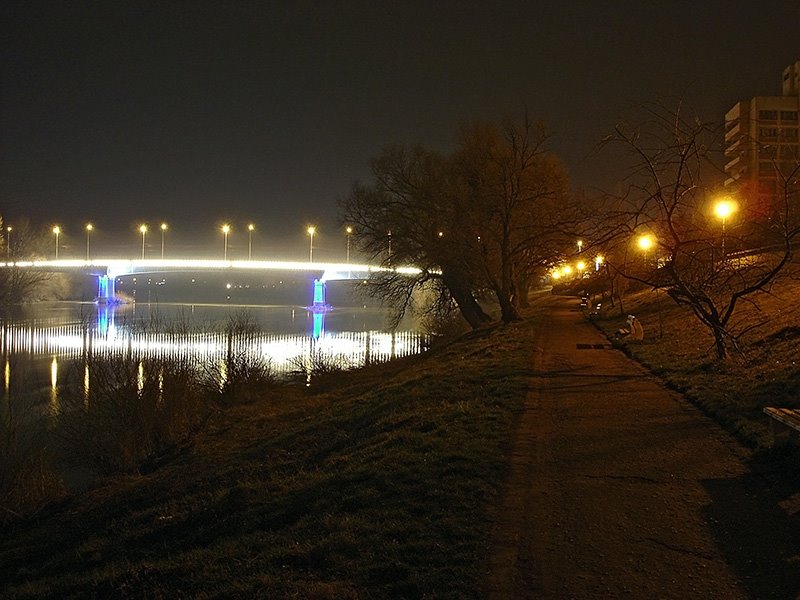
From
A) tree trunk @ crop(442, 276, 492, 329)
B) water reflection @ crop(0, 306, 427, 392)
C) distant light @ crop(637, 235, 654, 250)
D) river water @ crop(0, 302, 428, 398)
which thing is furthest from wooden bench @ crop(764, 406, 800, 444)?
tree trunk @ crop(442, 276, 492, 329)

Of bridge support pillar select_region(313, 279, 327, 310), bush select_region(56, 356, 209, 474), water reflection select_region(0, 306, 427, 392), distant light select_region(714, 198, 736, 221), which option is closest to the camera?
bush select_region(56, 356, 209, 474)

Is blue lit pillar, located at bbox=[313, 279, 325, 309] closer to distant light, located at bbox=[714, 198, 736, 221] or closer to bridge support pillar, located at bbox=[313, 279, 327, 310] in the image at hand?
bridge support pillar, located at bbox=[313, 279, 327, 310]

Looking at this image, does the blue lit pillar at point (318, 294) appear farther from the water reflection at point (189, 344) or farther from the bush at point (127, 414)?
the bush at point (127, 414)

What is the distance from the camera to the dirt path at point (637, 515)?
16.4ft

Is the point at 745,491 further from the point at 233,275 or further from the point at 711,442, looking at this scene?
the point at 233,275

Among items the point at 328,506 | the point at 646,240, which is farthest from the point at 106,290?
the point at 328,506

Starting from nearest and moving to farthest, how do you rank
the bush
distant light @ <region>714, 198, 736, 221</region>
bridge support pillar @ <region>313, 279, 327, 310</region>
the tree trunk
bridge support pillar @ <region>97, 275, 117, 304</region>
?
1. the bush
2. distant light @ <region>714, 198, 736, 221</region>
3. the tree trunk
4. bridge support pillar @ <region>313, 279, 327, 310</region>
5. bridge support pillar @ <region>97, 275, 117, 304</region>

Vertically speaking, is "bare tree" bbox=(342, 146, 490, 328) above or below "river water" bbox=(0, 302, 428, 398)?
above

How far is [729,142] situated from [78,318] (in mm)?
57541

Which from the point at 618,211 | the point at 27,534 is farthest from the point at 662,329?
the point at 27,534

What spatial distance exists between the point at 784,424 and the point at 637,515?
2939 millimetres

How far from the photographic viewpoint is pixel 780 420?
308 inches

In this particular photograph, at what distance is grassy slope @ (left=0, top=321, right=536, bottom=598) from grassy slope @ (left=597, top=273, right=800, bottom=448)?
10.2 feet

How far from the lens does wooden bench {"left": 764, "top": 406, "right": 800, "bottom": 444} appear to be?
765 cm
